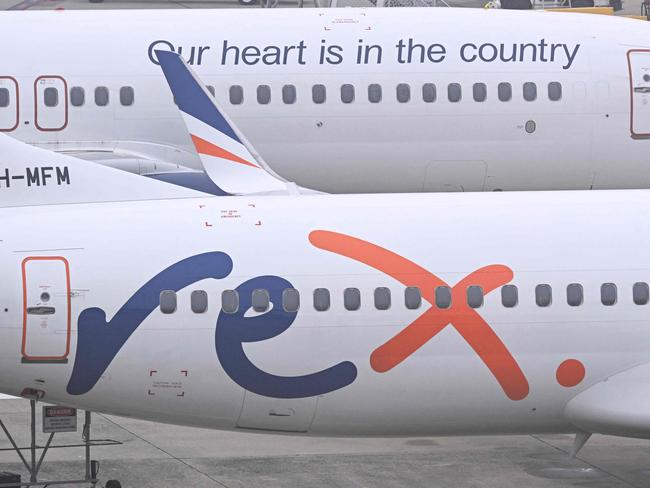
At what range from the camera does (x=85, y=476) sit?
21.5m

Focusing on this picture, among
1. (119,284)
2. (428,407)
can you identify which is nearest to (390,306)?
(428,407)

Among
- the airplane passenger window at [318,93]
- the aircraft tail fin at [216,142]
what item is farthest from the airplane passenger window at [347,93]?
the aircraft tail fin at [216,142]

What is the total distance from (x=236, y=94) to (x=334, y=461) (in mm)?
8931

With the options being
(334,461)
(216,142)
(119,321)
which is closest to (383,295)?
(119,321)

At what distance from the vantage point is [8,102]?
1157 inches

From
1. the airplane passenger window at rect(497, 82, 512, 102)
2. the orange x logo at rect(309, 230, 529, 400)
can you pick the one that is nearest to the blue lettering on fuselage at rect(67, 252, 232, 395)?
the orange x logo at rect(309, 230, 529, 400)

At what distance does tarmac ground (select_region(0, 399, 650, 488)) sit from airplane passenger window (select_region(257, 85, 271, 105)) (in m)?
7.32

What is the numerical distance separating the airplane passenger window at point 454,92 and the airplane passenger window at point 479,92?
27 cm

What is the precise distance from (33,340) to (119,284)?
119 cm

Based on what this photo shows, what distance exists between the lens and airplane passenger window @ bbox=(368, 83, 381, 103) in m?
29.9

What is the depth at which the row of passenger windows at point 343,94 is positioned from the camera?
2958cm

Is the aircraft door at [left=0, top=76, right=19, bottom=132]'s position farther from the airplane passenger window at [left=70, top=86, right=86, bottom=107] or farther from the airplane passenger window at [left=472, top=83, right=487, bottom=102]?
the airplane passenger window at [left=472, top=83, right=487, bottom=102]

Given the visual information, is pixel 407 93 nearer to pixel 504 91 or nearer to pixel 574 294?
pixel 504 91

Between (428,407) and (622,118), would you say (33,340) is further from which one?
(622,118)
